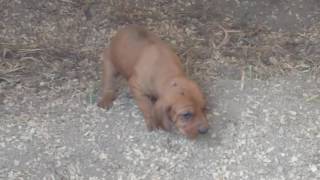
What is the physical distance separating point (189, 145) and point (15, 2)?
5.08 feet

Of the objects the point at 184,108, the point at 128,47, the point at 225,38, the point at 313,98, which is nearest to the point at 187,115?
the point at 184,108

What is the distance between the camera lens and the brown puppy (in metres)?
3.46

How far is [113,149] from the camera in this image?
11.8 ft

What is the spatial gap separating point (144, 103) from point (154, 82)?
4.6 inches

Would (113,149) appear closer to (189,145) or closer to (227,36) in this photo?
(189,145)

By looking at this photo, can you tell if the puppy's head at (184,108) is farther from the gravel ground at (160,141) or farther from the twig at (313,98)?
the twig at (313,98)

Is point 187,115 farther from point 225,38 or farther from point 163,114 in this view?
point 225,38

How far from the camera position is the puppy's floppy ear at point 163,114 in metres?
3.49

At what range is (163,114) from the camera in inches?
138

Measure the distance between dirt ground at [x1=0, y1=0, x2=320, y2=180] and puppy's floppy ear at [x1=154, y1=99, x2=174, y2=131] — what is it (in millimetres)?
120

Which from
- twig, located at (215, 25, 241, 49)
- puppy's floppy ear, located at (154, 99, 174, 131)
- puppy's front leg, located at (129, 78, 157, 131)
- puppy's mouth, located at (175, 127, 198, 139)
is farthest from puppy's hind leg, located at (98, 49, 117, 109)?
twig, located at (215, 25, 241, 49)

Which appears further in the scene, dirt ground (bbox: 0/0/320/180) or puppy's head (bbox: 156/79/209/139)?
dirt ground (bbox: 0/0/320/180)

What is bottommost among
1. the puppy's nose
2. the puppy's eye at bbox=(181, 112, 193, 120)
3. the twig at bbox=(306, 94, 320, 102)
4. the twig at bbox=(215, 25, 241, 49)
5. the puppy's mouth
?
the twig at bbox=(215, 25, 241, 49)

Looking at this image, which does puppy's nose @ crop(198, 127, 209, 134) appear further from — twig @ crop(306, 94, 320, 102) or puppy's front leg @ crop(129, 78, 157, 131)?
twig @ crop(306, 94, 320, 102)
